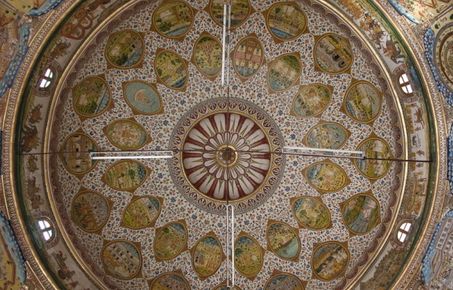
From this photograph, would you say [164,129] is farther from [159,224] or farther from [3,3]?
[3,3]

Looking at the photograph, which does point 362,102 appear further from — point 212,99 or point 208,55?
point 208,55

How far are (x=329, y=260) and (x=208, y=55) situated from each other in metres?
6.50

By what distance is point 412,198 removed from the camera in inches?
591

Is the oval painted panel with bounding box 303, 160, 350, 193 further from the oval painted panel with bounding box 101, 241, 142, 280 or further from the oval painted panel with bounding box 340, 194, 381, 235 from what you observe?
the oval painted panel with bounding box 101, 241, 142, 280

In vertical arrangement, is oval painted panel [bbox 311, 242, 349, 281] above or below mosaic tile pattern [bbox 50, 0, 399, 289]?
below

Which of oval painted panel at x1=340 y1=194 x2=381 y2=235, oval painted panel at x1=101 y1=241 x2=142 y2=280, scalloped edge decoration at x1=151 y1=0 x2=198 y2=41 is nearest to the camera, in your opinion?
scalloped edge decoration at x1=151 y1=0 x2=198 y2=41

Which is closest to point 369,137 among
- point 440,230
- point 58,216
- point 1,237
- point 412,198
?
point 412,198

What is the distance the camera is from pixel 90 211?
1652cm

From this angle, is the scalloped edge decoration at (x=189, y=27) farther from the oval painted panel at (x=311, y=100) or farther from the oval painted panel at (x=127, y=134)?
the oval painted panel at (x=311, y=100)

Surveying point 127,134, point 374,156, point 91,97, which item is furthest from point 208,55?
point 374,156

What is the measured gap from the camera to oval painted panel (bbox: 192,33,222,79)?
16.6 m

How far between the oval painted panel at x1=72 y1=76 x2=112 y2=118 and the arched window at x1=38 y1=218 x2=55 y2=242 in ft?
9.50

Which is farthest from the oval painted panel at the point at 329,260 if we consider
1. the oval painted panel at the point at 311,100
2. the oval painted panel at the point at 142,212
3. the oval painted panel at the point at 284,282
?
the oval painted panel at the point at 142,212

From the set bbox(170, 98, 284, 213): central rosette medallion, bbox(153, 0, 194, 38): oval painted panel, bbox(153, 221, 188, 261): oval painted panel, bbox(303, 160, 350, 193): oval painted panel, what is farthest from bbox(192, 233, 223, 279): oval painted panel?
bbox(153, 0, 194, 38): oval painted panel
